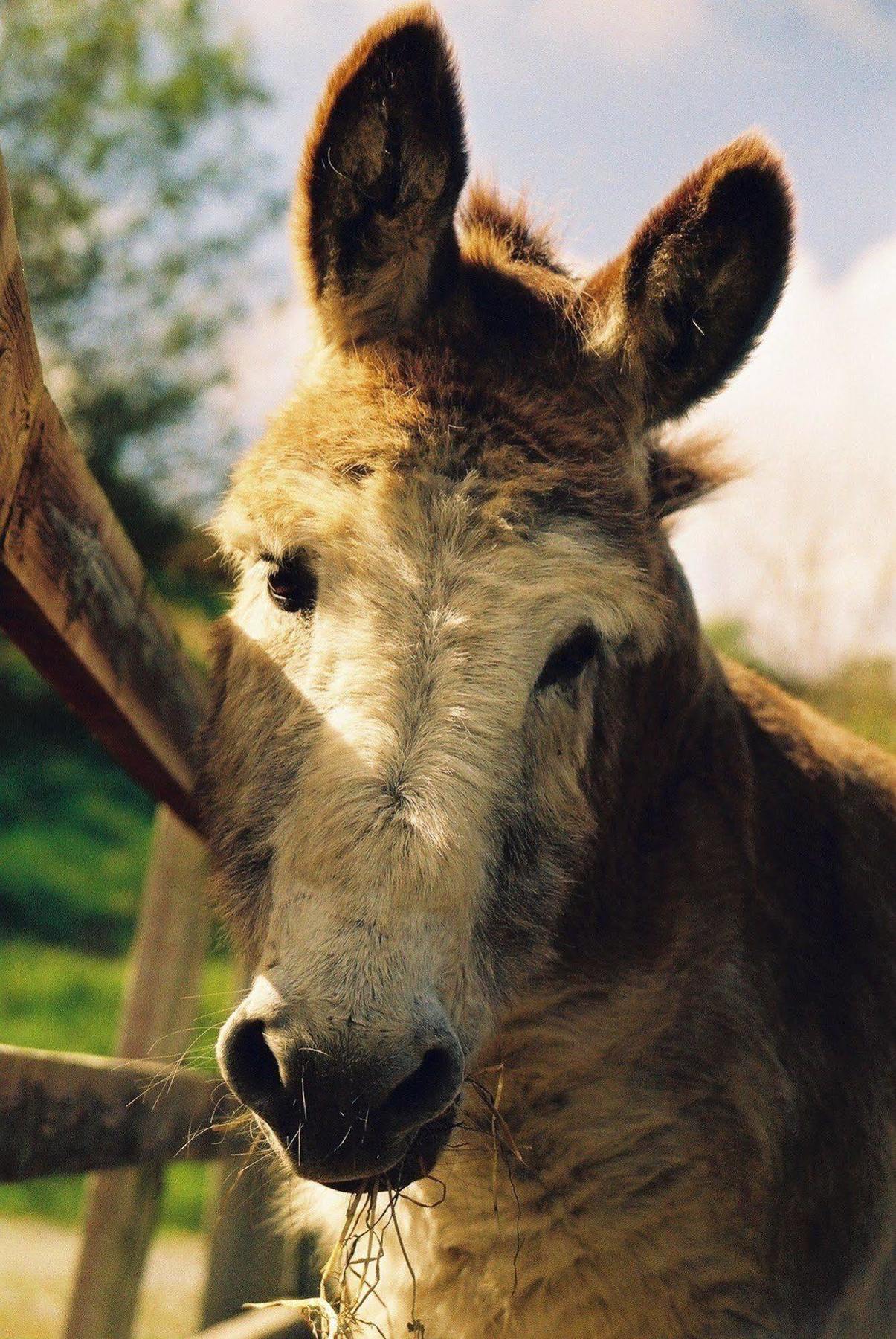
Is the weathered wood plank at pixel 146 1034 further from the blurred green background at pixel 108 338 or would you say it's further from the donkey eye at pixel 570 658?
the blurred green background at pixel 108 338

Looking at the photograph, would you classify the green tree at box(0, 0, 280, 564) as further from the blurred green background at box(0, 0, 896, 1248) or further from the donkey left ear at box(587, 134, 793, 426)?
the donkey left ear at box(587, 134, 793, 426)

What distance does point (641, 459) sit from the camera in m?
2.80

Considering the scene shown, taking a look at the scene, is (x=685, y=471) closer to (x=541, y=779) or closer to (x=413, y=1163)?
(x=541, y=779)

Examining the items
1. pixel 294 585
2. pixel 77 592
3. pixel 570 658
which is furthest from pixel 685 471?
pixel 77 592

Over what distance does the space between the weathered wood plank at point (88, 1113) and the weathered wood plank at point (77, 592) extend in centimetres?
72

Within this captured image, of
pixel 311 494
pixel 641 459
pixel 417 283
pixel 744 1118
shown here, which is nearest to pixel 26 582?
pixel 311 494

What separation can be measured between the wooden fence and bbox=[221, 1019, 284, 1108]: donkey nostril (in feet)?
1.38

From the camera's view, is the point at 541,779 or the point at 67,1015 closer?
the point at 541,779

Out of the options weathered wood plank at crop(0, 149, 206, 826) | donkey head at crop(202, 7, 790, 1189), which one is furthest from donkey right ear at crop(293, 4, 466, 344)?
weathered wood plank at crop(0, 149, 206, 826)

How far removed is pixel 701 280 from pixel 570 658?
1012 mm

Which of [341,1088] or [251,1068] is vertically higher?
[341,1088]

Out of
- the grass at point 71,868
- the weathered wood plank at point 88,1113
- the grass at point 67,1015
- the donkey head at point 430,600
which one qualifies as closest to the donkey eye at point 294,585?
the donkey head at point 430,600

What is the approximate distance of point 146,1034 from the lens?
4.07m

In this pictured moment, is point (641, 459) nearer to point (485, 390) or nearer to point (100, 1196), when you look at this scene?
point (485, 390)
